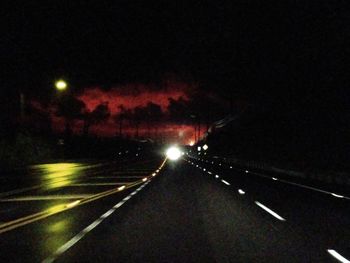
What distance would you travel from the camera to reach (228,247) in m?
9.62

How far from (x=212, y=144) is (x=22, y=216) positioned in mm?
127922

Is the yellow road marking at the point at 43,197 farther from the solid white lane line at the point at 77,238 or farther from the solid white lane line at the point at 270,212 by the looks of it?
the solid white lane line at the point at 270,212

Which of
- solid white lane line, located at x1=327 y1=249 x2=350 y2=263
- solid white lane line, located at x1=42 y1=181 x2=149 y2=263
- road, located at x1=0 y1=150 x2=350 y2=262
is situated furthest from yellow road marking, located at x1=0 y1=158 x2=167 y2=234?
solid white lane line, located at x1=327 y1=249 x2=350 y2=263

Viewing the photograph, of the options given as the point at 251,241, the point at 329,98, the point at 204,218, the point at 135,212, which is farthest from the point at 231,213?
the point at 329,98

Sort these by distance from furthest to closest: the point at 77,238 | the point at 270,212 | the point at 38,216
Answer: the point at 270,212, the point at 38,216, the point at 77,238

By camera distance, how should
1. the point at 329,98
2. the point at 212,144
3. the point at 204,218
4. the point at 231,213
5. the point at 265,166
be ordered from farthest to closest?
the point at 212,144, the point at 329,98, the point at 265,166, the point at 231,213, the point at 204,218

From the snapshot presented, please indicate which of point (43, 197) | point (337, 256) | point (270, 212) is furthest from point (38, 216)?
point (337, 256)

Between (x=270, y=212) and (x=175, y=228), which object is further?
(x=270, y=212)

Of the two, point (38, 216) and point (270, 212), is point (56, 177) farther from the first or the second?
point (270, 212)

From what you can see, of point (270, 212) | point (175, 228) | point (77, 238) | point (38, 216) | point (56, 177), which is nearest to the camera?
point (77, 238)

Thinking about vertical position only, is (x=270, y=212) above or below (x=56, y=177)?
below

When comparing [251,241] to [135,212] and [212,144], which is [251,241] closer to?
[135,212]

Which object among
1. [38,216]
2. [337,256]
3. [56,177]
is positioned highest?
[56,177]

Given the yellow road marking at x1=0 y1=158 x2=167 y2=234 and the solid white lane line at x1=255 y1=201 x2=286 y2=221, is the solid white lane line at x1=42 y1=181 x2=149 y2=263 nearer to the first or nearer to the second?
the yellow road marking at x1=0 y1=158 x2=167 y2=234
